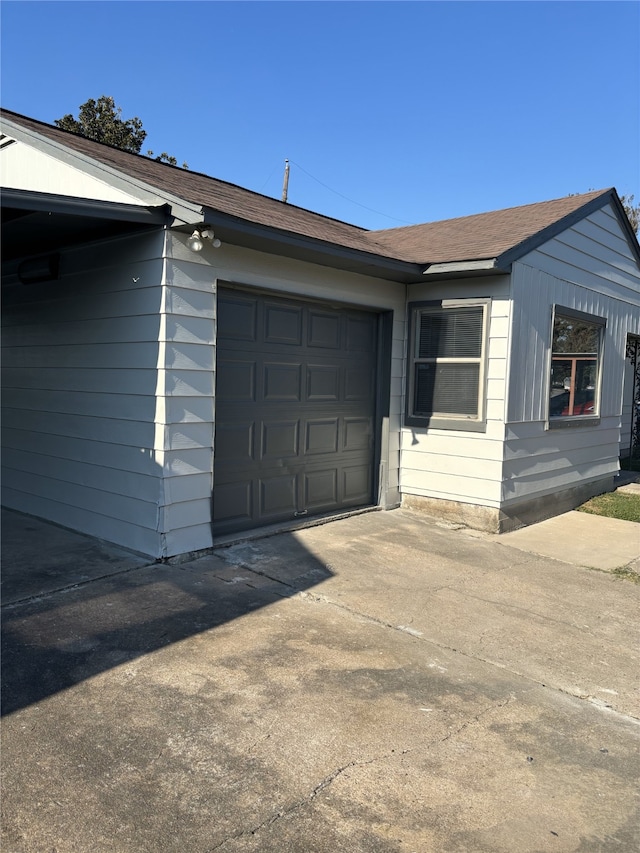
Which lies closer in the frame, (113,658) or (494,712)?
(494,712)

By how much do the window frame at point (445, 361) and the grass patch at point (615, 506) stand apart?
2.67 m

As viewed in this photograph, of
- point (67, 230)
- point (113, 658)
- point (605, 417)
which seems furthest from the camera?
point (605, 417)

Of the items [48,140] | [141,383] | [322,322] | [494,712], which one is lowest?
[494,712]

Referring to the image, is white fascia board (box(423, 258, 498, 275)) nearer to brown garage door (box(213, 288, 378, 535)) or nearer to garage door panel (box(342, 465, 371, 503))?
brown garage door (box(213, 288, 378, 535))

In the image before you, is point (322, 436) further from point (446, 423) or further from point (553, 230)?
point (553, 230)

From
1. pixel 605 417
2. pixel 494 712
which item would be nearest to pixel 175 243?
pixel 494 712

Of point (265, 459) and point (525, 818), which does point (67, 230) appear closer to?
point (265, 459)

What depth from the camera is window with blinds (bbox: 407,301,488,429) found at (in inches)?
270

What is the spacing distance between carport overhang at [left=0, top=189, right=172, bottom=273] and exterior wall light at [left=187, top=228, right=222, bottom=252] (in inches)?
8.4

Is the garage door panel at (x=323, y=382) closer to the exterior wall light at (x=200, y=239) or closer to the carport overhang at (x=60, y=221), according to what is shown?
the exterior wall light at (x=200, y=239)

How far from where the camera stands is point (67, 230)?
5.38 m

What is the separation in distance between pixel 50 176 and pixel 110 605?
405cm

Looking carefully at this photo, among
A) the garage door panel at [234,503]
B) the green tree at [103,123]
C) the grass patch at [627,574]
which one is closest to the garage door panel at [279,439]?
the garage door panel at [234,503]

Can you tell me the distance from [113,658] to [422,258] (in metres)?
5.11
